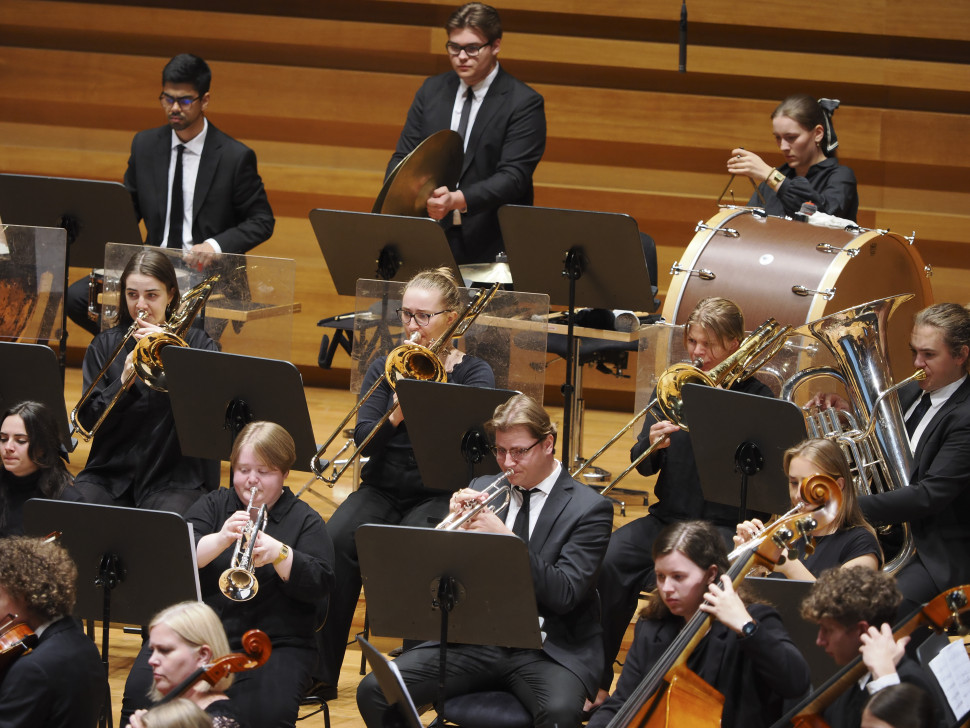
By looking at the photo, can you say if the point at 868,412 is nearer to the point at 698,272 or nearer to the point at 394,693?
the point at 698,272

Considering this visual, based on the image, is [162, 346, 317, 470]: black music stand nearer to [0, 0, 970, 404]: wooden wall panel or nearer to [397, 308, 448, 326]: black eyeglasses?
[397, 308, 448, 326]: black eyeglasses

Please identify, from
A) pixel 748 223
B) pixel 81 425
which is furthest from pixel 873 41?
pixel 81 425

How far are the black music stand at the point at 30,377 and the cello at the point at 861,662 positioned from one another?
240 centimetres

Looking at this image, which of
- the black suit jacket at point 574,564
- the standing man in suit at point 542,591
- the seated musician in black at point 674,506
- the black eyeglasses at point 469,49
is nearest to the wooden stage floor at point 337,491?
the seated musician in black at point 674,506

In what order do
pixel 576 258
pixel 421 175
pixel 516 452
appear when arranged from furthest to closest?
1. pixel 421 175
2. pixel 576 258
3. pixel 516 452

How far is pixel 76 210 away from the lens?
191 inches

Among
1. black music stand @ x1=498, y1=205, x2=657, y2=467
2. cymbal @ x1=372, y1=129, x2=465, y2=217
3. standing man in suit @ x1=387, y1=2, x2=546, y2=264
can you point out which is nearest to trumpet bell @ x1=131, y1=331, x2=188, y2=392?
cymbal @ x1=372, y1=129, x2=465, y2=217

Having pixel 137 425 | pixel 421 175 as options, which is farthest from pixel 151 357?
pixel 421 175

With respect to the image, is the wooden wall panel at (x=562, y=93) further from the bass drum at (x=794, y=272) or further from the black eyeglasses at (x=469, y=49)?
the bass drum at (x=794, y=272)

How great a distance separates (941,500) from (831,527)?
19.9 inches

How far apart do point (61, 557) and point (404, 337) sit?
5.22ft

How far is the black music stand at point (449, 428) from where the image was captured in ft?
11.5

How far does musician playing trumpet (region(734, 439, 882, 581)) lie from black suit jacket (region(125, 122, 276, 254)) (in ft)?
9.15

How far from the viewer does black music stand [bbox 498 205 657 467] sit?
416cm
